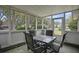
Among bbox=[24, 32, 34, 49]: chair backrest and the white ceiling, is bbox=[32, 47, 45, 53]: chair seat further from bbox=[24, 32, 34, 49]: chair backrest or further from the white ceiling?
the white ceiling

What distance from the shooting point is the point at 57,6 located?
84.1 inches

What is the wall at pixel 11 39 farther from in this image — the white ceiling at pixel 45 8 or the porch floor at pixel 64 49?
the white ceiling at pixel 45 8

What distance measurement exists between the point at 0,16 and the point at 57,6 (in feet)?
4.35

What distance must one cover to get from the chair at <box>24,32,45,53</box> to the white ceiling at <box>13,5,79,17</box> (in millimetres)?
587

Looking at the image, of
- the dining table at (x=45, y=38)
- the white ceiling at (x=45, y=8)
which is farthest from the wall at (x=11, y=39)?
the white ceiling at (x=45, y=8)

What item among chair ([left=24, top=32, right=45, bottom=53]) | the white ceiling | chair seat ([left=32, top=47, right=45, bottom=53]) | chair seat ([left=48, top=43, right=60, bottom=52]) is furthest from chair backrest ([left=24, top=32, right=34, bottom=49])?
the white ceiling

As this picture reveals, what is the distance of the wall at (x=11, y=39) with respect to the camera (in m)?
2.09

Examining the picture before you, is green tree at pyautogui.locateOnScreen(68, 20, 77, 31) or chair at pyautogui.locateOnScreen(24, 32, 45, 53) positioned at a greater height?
green tree at pyautogui.locateOnScreen(68, 20, 77, 31)

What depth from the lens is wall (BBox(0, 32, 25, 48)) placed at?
209cm

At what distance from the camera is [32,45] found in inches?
86.0

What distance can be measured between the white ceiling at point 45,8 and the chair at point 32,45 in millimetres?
587
